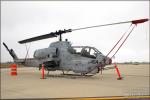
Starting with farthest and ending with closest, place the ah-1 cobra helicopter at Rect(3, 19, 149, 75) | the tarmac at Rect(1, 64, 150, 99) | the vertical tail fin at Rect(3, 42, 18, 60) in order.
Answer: the vertical tail fin at Rect(3, 42, 18, 60) < the ah-1 cobra helicopter at Rect(3, 19, 149, 75) < the tarmac at Rect(1, 64, 150, 99)

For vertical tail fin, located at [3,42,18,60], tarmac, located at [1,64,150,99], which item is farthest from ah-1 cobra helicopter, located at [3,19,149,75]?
vertical tail fin, located at [3,42,18,60]

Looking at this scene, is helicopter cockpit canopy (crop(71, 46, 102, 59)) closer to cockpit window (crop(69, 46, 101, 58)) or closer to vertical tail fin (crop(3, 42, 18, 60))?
cockpit window (crop(69, 46, 101, 58))

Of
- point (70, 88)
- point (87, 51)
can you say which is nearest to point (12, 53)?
point (87, 51)

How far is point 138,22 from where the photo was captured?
13141 millimetres

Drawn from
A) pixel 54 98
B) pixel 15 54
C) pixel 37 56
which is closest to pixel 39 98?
pixel 54 98

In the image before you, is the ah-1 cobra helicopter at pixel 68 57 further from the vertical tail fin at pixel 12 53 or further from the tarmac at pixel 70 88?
the vertical tail fin at pixel 12 53

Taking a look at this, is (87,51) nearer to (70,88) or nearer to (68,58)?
(68,58)

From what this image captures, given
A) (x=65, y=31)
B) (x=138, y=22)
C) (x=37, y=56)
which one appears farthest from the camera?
(x=37, y=56)

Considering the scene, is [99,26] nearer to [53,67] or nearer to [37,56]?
[53,67]

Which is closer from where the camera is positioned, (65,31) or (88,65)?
(88,65)

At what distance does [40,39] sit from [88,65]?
4.31m

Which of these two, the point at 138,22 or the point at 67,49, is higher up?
the point at 138,22

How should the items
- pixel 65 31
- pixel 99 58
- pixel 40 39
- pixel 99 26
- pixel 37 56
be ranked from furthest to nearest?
pixel 37 56 → pixel 40 39 → pixel 65 31 → pixel 99 58 → pixel 99 26

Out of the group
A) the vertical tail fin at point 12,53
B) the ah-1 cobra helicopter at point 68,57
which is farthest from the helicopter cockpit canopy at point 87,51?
the vertical tail fin at point 12,53
